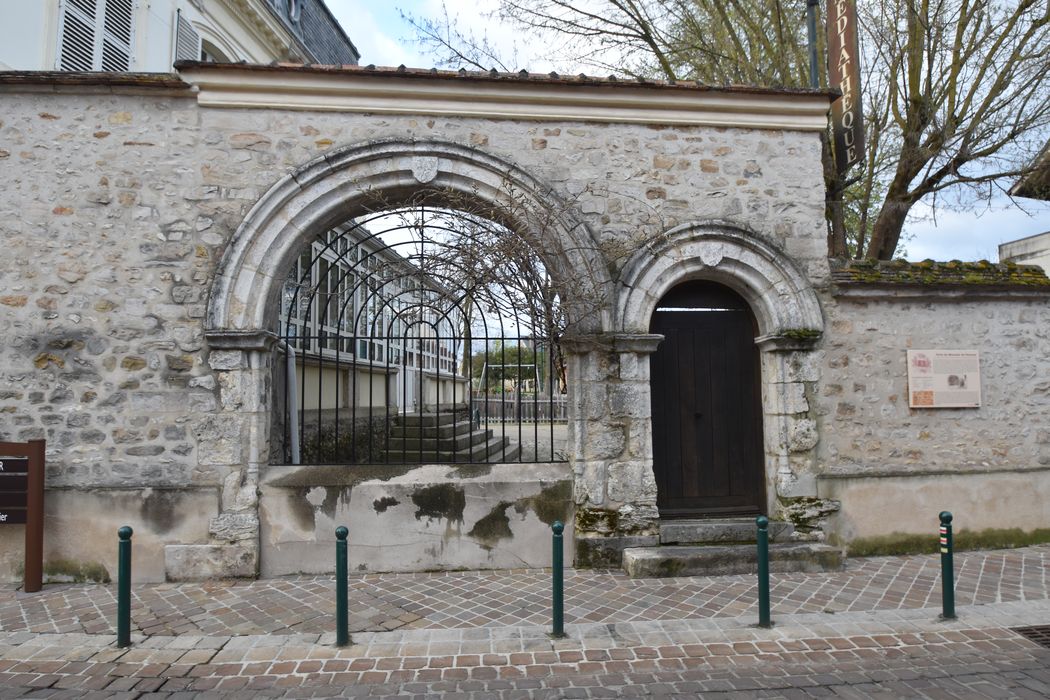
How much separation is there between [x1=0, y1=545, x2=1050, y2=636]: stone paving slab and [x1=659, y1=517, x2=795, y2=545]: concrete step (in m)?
0.40

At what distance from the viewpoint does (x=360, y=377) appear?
7660 millimetres

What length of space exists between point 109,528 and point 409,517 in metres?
2.48

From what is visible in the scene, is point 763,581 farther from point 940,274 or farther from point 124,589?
point 124,589

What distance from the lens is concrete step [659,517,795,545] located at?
17.2 feet

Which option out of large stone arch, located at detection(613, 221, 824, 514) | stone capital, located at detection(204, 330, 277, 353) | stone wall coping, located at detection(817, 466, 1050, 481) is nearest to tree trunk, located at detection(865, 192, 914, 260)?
stone wall coping, located at detection(817, 466, 1050, 481)

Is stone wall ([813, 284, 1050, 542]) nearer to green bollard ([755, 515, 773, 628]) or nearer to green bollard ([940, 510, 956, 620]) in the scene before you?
green bollard ([940, 510, 956, 620])

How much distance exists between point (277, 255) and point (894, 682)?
5.37 meters

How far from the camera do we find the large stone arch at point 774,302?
5.38 meters

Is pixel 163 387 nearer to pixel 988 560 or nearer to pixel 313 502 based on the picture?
pixel 313 502

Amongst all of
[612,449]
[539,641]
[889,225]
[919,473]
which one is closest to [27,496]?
[539,641]

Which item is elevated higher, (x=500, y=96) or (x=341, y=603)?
(x=500, y=96)

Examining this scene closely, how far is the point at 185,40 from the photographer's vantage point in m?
8.27

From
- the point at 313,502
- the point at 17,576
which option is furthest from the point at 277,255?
the point at 17,576

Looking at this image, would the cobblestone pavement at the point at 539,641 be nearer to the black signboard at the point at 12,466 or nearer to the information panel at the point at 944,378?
the black signboard at the point at 12,466
